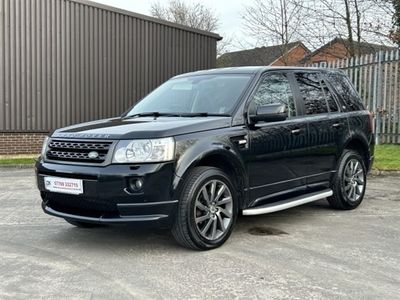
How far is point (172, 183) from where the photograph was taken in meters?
4.69

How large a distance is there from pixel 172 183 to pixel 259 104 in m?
1.56

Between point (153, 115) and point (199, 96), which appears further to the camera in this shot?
point (199, 96)

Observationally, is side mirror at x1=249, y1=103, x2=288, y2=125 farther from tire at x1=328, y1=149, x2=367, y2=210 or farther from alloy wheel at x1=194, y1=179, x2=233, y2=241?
tire at x1=328, y1=149, x2=367, y2=210

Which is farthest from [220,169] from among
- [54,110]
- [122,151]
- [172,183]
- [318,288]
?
[54,110]

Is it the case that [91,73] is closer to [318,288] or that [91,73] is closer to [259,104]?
[259,104]

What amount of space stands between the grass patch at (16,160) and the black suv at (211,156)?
7.98 m

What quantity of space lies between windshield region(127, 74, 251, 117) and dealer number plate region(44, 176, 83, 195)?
4.84ft

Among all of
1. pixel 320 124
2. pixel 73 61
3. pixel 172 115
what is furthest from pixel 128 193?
pixel 73 61

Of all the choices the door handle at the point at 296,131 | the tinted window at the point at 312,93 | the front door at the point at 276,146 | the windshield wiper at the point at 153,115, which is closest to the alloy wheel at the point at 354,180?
the tinted window at the point at 312,93

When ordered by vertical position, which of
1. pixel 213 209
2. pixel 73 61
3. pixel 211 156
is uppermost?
pixel 73 61

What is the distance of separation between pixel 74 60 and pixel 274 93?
11.6 m

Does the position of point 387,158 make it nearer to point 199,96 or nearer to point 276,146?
point 276,146

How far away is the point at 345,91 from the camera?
7.16m

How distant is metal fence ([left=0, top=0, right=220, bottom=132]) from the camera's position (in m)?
15.4
